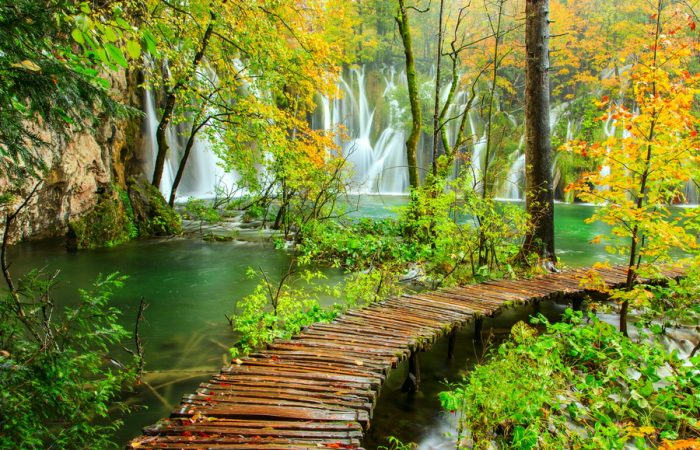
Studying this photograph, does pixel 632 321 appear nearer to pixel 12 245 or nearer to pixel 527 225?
pixel 527 225

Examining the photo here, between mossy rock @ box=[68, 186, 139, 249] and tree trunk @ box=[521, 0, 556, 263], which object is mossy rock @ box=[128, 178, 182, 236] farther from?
tree trunk @ box=[521, 0, 556, 263]

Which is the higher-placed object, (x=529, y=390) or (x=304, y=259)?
(x=304, y=259)

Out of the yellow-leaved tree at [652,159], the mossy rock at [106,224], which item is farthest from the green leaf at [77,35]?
the mossy rock at [106,224]

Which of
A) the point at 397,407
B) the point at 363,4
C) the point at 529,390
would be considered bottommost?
the point at 397,407

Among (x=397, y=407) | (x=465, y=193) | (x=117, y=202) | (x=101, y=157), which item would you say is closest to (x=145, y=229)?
(x=117, y=202)

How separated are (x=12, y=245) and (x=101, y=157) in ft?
10.3

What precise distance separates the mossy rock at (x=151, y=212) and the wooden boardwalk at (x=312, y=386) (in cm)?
914

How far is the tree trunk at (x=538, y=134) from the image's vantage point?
6984mm

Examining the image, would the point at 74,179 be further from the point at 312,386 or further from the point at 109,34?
the point at 109,34

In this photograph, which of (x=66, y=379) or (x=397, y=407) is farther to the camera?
(x=397, y=407)

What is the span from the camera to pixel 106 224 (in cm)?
1099

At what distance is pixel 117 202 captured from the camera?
37.7 feet

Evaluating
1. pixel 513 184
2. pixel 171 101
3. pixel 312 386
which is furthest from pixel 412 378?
pixel 513 184

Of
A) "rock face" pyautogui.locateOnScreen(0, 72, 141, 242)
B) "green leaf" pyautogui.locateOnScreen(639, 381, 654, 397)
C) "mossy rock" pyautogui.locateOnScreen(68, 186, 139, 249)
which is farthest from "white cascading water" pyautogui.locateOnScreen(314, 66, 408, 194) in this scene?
"green leaf" pyautogui.locateOnScreen(639, 381, 654, 397)
